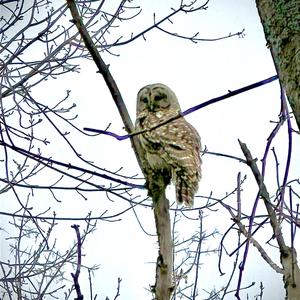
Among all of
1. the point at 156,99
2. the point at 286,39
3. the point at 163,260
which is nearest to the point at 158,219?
the point at 163,260

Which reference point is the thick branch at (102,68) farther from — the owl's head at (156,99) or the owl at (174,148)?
the owl's head at (156,99)

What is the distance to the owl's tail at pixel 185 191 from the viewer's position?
2326 millimetres

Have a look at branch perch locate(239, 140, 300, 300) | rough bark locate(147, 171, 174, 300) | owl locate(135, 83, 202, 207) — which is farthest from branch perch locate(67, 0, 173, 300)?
owl locate(135, 83, 202, 207)

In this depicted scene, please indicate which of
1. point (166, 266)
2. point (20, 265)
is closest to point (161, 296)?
point (166, 266)

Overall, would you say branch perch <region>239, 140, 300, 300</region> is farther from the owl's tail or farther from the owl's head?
the owl's head

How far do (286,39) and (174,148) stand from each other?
2.02 meters

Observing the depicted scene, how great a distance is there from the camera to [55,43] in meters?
2.78

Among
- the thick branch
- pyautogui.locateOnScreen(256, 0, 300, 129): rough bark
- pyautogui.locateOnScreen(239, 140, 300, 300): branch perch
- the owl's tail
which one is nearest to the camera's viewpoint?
pyautogui.locateOnScreen(256, 0, 300, 129): rough bark

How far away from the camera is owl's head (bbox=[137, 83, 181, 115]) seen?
2.77 m

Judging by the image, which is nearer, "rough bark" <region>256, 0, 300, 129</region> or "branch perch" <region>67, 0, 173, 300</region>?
"rough bark" <region>256, 0, 300, 129</region>

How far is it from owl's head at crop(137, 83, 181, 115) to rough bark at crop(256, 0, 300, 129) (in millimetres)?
2298

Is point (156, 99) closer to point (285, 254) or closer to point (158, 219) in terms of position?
point (158, 219)

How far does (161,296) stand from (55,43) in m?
1.90

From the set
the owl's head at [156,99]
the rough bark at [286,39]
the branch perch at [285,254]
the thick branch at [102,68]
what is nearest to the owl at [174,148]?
the owl's head at [156,99]
